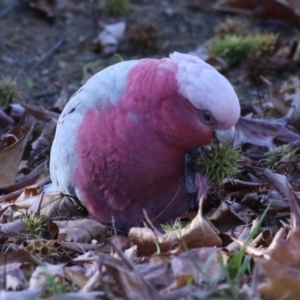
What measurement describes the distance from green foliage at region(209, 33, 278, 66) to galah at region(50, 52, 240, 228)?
1.88 m

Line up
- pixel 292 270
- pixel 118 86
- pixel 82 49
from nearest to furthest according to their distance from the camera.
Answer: pixel 292 270 → pixel 118 86 → pixel 82 49

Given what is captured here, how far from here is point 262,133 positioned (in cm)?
354

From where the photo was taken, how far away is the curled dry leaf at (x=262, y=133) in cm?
348

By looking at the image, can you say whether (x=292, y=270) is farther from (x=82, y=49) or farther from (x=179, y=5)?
(x=179, y=5)

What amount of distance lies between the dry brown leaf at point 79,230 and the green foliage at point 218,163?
1.42 ft

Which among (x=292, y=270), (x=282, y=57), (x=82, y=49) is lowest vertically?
(x=82, y=49)

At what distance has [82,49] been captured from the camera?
16.5 feet

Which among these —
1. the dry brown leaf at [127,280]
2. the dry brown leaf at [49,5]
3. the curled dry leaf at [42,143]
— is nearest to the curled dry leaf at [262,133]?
the curled dry leaf at [42,143]

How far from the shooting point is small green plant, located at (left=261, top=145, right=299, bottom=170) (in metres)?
3.20

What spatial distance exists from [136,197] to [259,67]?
198 centimetres

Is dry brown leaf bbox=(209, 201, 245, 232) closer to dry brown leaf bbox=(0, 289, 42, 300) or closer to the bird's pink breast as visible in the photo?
the bird's pink breast

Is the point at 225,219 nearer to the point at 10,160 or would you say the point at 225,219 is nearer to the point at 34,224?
the point at 34,224

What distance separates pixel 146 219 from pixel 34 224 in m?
0.41

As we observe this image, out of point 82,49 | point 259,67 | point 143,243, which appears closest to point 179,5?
point 82,49
